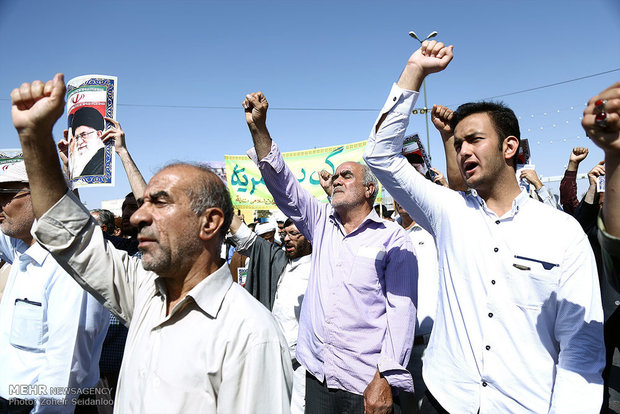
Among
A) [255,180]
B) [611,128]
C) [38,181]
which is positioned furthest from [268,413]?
[255,180]

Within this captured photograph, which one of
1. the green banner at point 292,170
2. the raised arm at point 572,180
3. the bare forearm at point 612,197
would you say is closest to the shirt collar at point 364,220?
the bare forearm at point 612,197

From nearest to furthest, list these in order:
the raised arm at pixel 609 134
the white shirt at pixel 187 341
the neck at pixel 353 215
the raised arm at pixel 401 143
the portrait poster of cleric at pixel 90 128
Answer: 1. the raised arm at pixel 609 134
2. the white shirt at pixel 187 341
3. the raised arm at pixel 401 143
4. the portrait poster of cleric at pixel 90 128
5. the neck at pixel 353 215

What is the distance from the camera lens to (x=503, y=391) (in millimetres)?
1591

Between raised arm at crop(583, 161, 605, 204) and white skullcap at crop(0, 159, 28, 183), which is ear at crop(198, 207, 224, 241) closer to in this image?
white skullcap at crop(0, 159, 28, 183)

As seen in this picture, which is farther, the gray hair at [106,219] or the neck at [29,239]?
the gray hair at [106,219]

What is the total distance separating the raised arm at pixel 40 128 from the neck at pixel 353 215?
189cm

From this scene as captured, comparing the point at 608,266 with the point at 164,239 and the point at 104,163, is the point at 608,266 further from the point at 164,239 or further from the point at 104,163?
the point at 104,163

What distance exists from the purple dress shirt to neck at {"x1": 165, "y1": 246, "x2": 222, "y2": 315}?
101cm

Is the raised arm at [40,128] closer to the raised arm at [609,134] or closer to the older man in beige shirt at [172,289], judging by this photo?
the older man in beige shirt at [172,289]

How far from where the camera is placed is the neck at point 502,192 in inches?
72.5

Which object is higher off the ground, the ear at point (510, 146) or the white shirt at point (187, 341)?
the ear at point (510, 146)

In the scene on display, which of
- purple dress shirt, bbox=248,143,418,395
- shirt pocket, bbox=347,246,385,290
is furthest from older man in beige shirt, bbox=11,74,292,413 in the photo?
shirt pocket, bbox=347,246,385,290

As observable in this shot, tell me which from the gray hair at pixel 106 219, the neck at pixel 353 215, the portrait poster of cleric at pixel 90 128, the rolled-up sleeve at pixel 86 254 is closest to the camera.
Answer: the rolled-up sleeve at pixel 86 254

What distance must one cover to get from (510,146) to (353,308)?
52.3 inches
